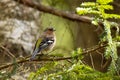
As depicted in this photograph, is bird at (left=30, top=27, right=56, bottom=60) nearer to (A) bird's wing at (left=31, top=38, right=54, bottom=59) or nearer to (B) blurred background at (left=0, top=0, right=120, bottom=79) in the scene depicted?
(A) bird's wing at (left=31, top=38, right=54, bottom=59)

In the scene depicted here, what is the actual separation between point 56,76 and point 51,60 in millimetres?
504

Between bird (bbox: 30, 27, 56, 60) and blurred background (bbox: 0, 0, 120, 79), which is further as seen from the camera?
blurred background (bbox: 0, 0, 120, 79)

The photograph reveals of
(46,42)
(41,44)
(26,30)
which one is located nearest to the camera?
(41,44)


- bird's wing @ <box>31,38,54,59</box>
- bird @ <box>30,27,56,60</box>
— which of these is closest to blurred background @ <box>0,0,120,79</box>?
bird @ <box>30,27,56,60</box>

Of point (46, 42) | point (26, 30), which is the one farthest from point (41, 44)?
point (26, 30)

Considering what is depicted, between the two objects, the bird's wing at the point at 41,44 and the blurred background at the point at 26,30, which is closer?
the bird's wing at the point at 41,44

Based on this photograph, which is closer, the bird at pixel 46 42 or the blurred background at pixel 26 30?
the bird at pixel 46 42

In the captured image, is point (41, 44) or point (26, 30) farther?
point (26, 30)

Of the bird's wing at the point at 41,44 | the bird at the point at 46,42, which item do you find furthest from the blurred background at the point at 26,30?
the bird's wing at the point at 41,44

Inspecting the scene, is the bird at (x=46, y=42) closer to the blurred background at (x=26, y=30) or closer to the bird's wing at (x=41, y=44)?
the bird's wing at (x=41, y=44)

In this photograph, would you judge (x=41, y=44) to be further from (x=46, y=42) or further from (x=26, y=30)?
(x=26, y=30)

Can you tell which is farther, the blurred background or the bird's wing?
the blurred background

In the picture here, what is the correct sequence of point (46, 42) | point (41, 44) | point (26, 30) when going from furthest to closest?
point (26, 30), point (46, 42), point (41, 44)

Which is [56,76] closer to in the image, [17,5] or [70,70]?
[70,70]
